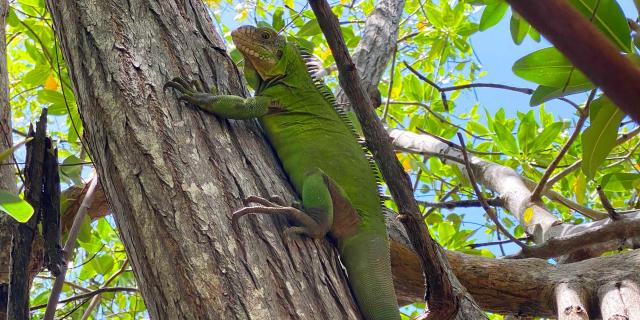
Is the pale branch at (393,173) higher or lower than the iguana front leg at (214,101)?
lower

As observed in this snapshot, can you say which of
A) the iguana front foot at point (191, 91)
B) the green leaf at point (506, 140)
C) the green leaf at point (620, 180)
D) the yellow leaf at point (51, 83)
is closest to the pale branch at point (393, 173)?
the iguana front foot at point (191, 91)

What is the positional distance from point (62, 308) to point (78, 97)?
12.7 ft

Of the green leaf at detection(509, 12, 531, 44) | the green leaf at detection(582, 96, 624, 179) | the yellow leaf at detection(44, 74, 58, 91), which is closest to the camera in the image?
the green leaf at detection(582, 96, 624, 179)

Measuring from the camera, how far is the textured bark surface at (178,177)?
63.1 inches

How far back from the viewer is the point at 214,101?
2125 mm

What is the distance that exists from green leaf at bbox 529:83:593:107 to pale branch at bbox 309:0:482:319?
754mm

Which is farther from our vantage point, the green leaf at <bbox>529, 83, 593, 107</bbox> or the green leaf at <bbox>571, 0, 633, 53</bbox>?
the green leaf at <bbox>529, 83, 593, 107</bbox>

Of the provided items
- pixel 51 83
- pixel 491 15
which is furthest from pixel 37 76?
pixel 491 15

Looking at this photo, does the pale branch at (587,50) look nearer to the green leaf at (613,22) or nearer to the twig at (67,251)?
the green leaf at (613,22)

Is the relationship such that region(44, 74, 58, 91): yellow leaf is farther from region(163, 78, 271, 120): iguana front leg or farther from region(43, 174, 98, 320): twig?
region(163, 78, 271, 120): iguana front leg

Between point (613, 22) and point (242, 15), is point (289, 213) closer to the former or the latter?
point (613, 22)

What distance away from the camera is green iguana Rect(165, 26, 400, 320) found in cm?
206

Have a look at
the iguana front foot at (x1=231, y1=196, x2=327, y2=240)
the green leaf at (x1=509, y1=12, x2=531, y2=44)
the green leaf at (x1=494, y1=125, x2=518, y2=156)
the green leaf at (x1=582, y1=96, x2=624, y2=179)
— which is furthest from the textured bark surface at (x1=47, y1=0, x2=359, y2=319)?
the green leaf at (x1=494, y1=125, x2=518, y2=156)

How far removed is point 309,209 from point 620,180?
2.36m
